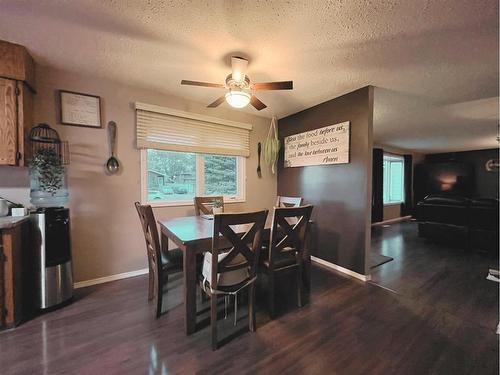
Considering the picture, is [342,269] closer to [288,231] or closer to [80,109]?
[288,231]

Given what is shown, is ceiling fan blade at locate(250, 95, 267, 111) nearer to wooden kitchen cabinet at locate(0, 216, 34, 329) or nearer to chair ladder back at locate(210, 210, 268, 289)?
chair ladder back at locate(210, 210, 268, 289)

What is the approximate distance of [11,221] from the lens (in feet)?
5.54

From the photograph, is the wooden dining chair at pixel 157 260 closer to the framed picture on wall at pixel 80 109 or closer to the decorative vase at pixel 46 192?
the decorative vase at pixel 46 192

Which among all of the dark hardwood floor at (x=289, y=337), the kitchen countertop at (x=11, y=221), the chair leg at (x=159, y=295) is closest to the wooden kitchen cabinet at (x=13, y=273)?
the kitchen countertop at (x=11, y=221)

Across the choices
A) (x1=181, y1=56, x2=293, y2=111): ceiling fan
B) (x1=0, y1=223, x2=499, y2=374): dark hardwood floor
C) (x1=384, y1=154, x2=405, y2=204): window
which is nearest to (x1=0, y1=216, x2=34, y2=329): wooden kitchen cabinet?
(x1=0, y1=223, x2=499, y2=374): dark hardwood floor

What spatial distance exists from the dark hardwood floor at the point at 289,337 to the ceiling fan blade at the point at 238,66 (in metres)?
2.19

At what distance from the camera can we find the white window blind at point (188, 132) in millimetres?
2730

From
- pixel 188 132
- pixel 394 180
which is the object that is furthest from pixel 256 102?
pixel 394 180

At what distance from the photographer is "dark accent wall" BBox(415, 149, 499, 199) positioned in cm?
680

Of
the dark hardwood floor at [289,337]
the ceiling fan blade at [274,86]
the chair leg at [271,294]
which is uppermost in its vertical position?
the ceiling fan blade at [274,86]

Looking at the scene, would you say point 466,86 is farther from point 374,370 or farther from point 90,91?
point 90,91

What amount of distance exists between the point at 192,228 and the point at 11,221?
4.55ft

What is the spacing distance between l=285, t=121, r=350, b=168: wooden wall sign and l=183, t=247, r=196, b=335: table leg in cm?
230

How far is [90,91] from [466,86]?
443 cm
